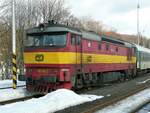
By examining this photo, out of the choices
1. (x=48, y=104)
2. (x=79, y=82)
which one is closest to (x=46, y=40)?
(x=79, y=82)

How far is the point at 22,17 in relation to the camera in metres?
46.6

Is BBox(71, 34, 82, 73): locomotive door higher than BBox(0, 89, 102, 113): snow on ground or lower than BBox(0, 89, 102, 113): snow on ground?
higher

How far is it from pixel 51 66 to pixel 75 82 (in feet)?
6.90

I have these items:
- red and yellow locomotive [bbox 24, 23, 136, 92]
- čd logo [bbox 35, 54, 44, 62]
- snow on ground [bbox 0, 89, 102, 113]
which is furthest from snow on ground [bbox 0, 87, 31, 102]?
snow on ground [bbox 0, 89, 102, 113]

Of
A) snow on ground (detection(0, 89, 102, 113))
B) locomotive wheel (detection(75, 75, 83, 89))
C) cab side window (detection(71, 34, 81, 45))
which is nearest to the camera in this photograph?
snow on ground (detection(0, 89, 102, 113))

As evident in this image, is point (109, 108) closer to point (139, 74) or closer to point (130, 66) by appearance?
point (130, 66)

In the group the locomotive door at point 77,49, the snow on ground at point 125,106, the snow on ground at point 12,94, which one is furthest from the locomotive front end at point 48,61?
the snow on ground at point 125,106

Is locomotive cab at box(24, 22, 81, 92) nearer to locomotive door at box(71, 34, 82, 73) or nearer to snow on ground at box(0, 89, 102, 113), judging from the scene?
locomotive door at box(71, 34, 82, 73)

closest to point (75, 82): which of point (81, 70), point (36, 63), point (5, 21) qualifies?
point (81, 70)

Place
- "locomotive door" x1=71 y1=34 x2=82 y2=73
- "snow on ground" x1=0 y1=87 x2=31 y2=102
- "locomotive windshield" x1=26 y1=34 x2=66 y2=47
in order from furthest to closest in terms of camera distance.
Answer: "locomotive door" x1=71 y1=34 x2=82 y2=73 → "locomotive windshield" x1=26 y1=34 x2=66 y2=47 → "snow on ground" x1=0 y1=87 x2=31 y2=102

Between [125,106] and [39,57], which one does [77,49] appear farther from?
[125,106]

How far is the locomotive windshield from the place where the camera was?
19281mm

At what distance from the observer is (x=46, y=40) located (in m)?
19.6

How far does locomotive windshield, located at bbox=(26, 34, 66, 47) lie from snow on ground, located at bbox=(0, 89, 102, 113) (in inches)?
144
